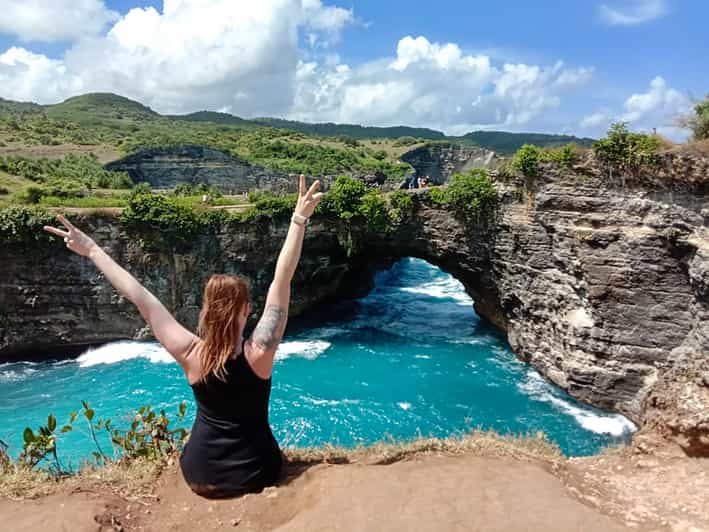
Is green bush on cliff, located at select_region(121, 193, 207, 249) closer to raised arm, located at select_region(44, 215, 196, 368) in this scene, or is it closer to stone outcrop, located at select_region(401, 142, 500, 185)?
raised arm, located at select_region(44, 215, 196, 368)

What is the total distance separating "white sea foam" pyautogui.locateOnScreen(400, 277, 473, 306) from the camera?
35.7m

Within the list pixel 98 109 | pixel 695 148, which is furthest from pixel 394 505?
pixel 98 109

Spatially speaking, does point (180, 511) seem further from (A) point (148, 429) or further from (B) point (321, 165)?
(B) point (321, 165)

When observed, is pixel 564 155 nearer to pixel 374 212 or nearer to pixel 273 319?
pixel 374 212

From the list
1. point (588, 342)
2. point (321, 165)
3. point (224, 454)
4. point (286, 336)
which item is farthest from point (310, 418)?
point (321, 165)

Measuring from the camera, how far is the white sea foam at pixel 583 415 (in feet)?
57.5

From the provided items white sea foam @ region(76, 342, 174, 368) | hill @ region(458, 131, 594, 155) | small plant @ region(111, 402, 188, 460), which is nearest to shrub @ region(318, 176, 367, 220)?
white sea foam @ region(76, 342, 174, 368)

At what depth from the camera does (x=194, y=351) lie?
12.0ft

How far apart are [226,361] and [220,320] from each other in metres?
0.32

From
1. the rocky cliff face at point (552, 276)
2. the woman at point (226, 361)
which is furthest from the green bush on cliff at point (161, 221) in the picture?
the woman at point (226, 361)

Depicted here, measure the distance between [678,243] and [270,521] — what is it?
58.0 ft

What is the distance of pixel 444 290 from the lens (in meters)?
38.5

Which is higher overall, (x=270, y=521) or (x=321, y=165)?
(x=321, y=165)

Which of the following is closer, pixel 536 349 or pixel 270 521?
pixel 270 521
